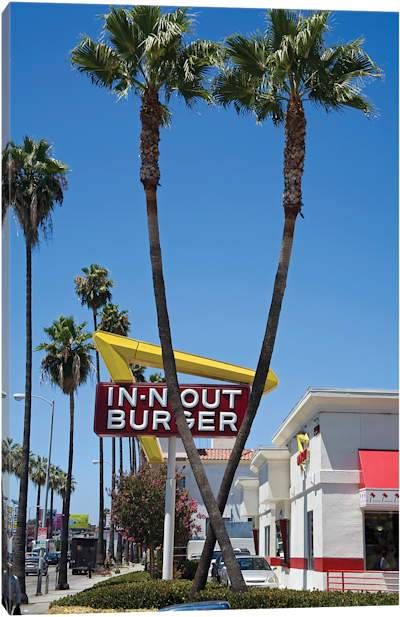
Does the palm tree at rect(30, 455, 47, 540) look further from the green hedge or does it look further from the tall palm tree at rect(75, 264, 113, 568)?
the green hedge

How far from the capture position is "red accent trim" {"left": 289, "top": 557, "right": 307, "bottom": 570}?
30627 millimetres

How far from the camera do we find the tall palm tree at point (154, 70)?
64.9ft

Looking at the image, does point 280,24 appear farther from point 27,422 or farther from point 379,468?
point 27,422

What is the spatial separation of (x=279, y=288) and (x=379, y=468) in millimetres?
9465

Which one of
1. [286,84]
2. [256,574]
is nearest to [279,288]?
[286,84]

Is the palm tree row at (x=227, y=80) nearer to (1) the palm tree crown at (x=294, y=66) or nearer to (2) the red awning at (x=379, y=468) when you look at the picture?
(1) the palm tree crown at (x=294, y=66)

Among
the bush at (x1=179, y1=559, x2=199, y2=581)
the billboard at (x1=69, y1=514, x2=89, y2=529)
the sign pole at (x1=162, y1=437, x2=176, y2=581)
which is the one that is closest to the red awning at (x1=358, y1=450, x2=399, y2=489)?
the sign pole at (x1=162, y1=437, x2=176, y2=581)

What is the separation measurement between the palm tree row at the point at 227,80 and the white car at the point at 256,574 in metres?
6.34

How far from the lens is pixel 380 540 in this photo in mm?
27047

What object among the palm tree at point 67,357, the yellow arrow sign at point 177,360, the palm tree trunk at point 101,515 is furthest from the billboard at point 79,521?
the yellow arrow sign at point 177,360

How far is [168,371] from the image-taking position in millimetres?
19656

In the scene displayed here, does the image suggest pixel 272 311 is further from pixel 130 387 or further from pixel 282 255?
pixel 130 387

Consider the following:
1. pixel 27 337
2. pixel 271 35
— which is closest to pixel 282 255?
pixel 271 35

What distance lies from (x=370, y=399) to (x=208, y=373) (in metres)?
5.74
